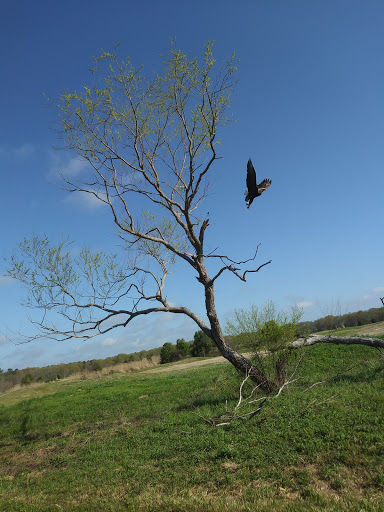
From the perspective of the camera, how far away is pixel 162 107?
11492 mm

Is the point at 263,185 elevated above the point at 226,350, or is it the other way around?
the point at 263,185

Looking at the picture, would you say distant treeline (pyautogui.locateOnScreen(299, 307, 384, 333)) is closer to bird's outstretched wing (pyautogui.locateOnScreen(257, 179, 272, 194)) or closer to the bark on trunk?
the bark on trunk

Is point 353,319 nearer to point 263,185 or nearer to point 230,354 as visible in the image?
point 230,354

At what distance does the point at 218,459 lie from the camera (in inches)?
224

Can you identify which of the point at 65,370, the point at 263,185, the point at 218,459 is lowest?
the point at 218,459

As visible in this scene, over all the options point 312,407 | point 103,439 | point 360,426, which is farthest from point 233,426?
point 103,439

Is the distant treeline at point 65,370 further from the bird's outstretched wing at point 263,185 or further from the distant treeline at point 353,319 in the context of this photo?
the bird's outstretched wing at point 263,185

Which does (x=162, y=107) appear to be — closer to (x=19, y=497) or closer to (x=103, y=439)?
(x=103, y=439)

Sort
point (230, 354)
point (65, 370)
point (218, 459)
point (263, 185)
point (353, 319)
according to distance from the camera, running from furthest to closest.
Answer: point (65, 370)
point (353, 319)
point (230, 354)
point (263, 185)
point (218, 459)

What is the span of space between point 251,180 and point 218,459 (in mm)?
5920

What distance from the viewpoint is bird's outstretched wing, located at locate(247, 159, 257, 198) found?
8258 mm

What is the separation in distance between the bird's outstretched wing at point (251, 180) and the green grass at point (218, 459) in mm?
4938

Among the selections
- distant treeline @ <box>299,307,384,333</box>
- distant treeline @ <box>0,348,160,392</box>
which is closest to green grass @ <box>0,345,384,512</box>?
distant treeline @ <box>299,307,384,333</box>

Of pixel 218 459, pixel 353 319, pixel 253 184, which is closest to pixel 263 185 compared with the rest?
pixel 253 184
